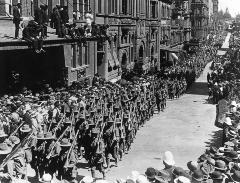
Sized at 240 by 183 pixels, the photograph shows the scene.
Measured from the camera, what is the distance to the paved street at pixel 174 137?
13.3 metres

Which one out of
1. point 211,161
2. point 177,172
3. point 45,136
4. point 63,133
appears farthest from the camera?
point 63,133

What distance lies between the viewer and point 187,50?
60438 millimetres

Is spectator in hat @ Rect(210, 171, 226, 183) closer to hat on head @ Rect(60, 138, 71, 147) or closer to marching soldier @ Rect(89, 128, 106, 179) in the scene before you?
hat on head @ Rect(60, 138, 71, 147)

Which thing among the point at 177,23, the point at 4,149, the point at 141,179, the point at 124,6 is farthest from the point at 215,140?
the point at 177,23

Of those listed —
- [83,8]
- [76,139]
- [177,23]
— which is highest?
[177,23]

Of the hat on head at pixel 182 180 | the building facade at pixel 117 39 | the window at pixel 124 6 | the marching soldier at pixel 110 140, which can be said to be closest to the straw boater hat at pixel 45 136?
the marching soldier at pixel 110 140

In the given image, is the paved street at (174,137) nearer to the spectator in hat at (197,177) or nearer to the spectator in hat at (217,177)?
the spectator in hat at (217,177)

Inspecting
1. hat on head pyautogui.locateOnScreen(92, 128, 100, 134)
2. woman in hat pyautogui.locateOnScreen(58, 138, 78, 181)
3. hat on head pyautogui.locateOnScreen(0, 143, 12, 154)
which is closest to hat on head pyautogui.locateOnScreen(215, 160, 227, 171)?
woman in hat pyautogui.locateOnScreen(58, 138, 78, 181)

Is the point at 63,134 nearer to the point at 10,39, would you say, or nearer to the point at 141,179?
the point at 141,179

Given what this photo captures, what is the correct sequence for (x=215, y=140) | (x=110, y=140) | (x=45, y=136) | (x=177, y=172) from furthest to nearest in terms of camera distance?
(x=215, y=140), (x=110, y=140), (x=45, y=136), (x=177, y=172)

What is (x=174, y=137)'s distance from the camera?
16.9m

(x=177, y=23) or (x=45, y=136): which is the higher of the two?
(x=177, y=23)

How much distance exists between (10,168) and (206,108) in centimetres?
1714

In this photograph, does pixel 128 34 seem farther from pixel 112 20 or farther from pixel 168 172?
pixel 168 172
